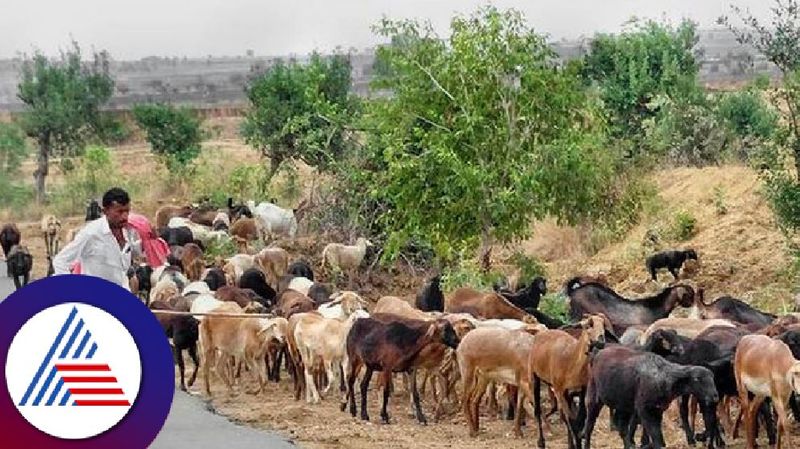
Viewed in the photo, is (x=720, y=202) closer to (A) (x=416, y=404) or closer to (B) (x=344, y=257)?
(B) (x=344, y=257)

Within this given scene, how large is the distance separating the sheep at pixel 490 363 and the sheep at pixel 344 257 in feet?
36.4

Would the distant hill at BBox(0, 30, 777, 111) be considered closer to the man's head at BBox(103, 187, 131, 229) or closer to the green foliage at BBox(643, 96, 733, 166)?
the green foliage at BBox(643, 96, 733, 166)

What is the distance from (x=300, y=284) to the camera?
67.1ft

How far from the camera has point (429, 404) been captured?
14820 mm

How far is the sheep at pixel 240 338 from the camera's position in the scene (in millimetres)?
15633

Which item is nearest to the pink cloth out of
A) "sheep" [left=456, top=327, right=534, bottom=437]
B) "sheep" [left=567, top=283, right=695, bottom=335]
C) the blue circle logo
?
"sheep" [left=456, top=327, right=534, bottom=437]

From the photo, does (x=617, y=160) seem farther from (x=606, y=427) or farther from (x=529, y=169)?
(x=606, y=427)

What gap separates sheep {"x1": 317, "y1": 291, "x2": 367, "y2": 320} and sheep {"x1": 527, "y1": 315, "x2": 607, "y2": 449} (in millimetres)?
3853

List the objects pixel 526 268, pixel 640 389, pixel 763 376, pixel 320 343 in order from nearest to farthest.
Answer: pixel 640 389 → pixel 763 376 → pixel 320 343 → pixel 526 268

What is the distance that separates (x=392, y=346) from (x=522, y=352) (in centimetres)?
154

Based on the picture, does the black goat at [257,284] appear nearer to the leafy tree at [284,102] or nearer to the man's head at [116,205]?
the man's head at [116,205]

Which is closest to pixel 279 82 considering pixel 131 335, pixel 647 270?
pixel 647 270

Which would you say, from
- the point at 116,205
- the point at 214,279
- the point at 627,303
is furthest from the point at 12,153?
the point at 116,205

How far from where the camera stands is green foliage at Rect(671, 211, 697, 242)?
25.0m
